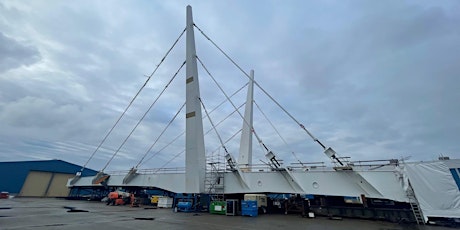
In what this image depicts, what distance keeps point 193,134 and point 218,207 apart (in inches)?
269

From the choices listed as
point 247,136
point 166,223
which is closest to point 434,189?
point 166,223

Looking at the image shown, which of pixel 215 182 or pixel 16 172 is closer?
pixel 215 182

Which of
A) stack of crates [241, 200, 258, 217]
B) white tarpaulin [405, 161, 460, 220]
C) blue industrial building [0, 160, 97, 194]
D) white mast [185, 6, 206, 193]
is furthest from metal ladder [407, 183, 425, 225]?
blue industrial building [0, 160, 97, 194]

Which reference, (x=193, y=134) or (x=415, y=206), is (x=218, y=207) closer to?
(x=193, y=134)

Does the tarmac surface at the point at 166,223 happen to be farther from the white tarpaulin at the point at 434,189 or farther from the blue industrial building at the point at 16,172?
the blue industrial building at the point at 16,172

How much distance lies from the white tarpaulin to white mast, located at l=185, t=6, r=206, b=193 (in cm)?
1547

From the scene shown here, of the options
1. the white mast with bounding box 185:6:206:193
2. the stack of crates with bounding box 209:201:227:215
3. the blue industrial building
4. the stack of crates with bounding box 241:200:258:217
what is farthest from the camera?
the blue industrial building

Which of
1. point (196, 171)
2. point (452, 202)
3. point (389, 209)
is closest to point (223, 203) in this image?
point (196, 171)

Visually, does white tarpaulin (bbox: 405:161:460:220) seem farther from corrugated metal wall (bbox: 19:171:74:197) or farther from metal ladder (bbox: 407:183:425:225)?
corrugated metal wall (bbox: 19:171:74:197)

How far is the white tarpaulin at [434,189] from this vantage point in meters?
13.1

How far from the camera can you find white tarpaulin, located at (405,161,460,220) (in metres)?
13.1

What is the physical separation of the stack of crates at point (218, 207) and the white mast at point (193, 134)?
1838mm

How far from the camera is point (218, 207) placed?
60.8 feet

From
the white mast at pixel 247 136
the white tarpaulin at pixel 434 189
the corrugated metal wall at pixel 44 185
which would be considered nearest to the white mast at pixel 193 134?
the white mast at pixel 247 136
